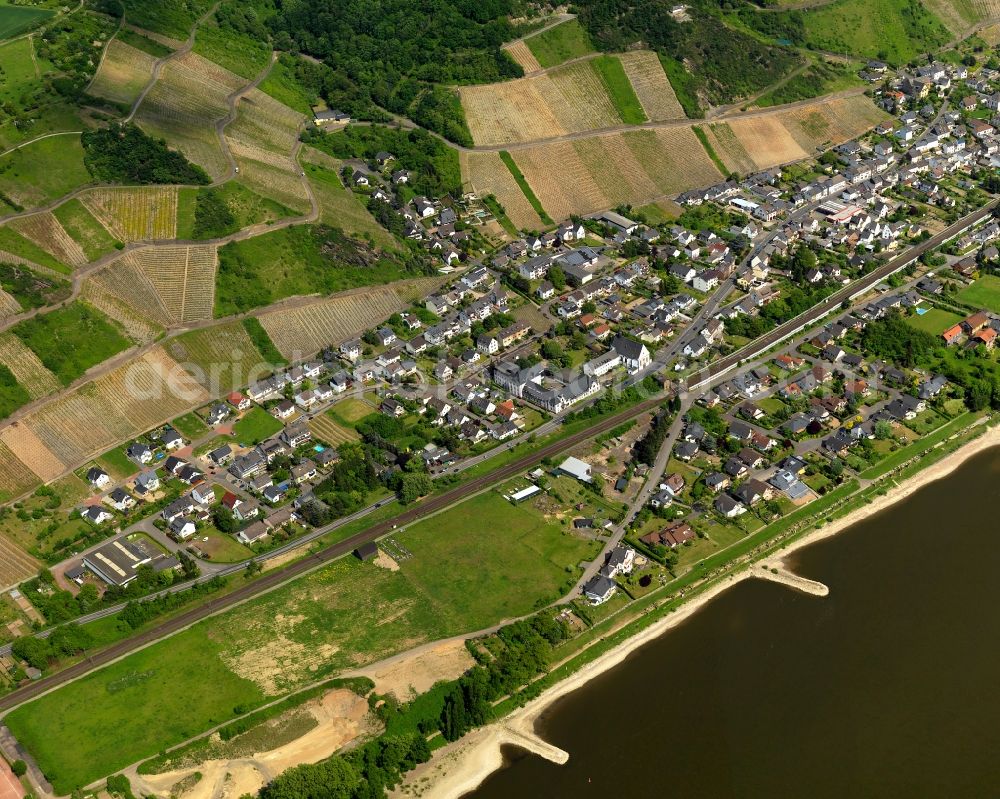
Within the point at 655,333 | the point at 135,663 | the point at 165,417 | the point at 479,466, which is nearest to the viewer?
the point at 135,663

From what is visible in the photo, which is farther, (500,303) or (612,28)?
(612,28)

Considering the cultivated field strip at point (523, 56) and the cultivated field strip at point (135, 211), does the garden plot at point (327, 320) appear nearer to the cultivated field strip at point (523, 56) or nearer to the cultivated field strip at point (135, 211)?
the cultivated field strip at point (135, 211)

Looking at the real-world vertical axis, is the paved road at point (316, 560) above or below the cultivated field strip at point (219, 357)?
below

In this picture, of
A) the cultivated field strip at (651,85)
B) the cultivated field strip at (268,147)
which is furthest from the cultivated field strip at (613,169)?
the cultivated field strip at (268,147)

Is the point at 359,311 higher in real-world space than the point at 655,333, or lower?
higher

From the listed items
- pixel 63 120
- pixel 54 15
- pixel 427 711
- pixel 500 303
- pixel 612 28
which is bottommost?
pixel 427 711

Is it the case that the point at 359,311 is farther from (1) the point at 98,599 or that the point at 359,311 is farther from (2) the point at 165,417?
(1) the point at 98,599

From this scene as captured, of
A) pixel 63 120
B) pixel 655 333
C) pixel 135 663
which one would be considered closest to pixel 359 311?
pixel 655 333
